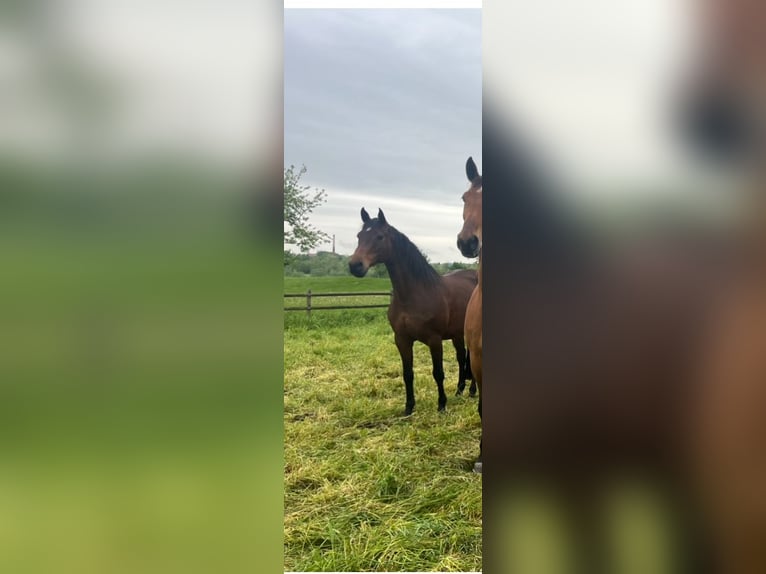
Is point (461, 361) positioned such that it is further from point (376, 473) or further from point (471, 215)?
point (376, 473)

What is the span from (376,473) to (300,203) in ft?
16.9

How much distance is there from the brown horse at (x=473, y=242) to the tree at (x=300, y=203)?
4259 millimetres

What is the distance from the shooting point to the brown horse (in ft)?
6.87

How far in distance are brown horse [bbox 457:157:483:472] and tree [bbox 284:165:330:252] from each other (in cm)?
426

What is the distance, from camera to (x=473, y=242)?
2.99 metres
